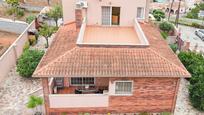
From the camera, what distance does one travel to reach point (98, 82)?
742 inches

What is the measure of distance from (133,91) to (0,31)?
28394mm

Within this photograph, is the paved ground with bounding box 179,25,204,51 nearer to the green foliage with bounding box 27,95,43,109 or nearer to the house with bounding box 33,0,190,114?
the house with bounding box 33,0,190,114

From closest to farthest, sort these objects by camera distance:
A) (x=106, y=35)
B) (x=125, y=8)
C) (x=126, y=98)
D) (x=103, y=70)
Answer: (x=103, y=70) < (x=126, y=98) < (x=106, y=35) < (x=125, y=8)

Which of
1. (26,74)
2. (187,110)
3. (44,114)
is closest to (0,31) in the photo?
(26,74)

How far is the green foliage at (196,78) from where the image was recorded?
18.4m

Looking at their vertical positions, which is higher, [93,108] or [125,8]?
[125,8]

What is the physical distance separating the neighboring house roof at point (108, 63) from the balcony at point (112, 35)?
991mm

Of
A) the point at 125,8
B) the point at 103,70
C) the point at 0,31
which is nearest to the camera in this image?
the point at 103,70

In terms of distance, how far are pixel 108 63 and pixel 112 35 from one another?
551cm

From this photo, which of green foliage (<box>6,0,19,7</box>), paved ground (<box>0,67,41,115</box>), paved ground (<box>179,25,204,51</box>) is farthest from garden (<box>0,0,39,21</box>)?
paved ground (<box>179,25,204,51</box>)

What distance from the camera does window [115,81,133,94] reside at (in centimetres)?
1636

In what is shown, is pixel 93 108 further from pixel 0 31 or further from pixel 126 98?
pixel 0 31

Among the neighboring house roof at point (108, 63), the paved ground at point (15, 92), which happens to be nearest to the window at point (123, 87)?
the neighboring house roof at point (108, 63)

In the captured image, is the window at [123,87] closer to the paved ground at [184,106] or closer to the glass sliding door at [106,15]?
the paved ground at [184,106]
